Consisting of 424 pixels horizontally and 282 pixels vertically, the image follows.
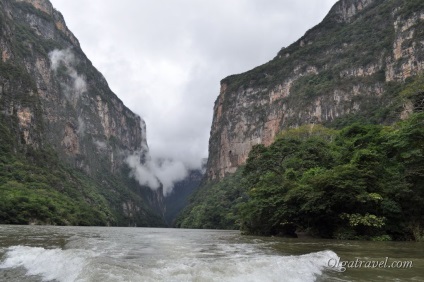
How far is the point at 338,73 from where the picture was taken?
5856 inches

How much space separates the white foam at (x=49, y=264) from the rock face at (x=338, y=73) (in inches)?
3142

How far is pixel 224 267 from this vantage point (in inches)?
405

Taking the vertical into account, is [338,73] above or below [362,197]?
above

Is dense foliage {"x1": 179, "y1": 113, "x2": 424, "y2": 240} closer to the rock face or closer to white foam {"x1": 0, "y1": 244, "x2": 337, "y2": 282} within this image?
white foam {"x1": 0, "y1": 244, "x2": 337, "y2": 282}

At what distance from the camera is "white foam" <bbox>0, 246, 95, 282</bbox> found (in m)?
9.76

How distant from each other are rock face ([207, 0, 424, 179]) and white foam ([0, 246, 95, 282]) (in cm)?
7981

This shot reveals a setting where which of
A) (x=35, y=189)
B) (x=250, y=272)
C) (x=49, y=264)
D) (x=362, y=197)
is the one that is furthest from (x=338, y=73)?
(x=49, y=264)

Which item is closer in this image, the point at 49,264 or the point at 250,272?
the point at 250,272

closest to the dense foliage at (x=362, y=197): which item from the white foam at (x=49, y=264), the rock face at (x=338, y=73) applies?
the white foam at (x=49, y=264)

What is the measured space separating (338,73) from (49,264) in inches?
5942

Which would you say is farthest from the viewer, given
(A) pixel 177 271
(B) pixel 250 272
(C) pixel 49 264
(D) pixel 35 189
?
(D) pixel 35 189

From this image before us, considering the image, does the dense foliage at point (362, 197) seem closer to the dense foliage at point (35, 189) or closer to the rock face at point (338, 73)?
the dense foliage at point (35, 189)

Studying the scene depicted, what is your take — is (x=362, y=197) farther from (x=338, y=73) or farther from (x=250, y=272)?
(x=338, y=73)

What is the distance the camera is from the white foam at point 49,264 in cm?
976
